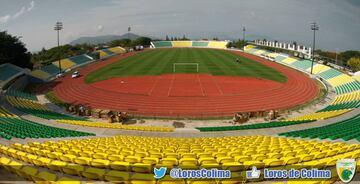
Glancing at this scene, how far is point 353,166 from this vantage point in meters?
8.73

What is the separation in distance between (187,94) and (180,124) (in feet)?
36.4

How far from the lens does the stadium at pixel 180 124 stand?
9.36 m

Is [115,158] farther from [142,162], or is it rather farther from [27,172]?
[27,172]

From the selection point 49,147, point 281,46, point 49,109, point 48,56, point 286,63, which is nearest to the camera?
point 49,147

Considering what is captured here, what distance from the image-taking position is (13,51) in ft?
169

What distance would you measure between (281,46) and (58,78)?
258 feet

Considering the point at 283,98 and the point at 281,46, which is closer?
the point at 283,98

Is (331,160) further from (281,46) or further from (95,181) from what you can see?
(281,46)

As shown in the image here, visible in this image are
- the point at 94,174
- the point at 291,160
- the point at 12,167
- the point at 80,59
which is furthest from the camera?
the point at 80,59

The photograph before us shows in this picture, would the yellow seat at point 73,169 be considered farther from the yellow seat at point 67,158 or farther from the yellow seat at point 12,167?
the yellow seat at point 12,167

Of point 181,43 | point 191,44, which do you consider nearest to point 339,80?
point 191,44

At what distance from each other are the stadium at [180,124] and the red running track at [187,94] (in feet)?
0.49

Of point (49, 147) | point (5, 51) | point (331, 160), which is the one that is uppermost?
point (5, 51)

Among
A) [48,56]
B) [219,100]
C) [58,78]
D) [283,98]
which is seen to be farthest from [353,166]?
[48,56]
